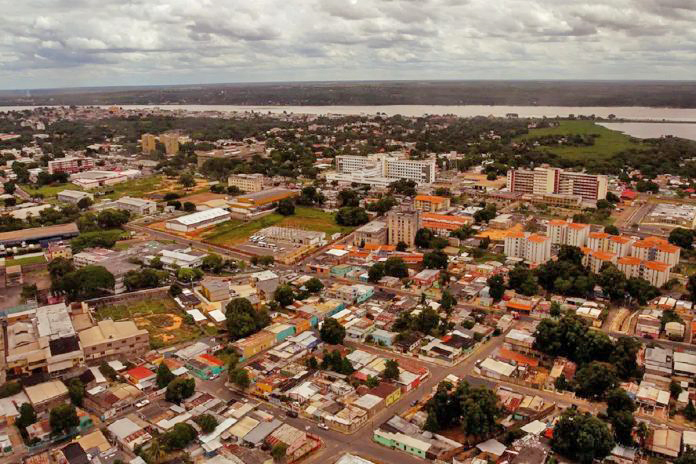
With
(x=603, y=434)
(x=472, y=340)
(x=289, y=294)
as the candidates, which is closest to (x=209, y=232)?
(x=289, y=294)

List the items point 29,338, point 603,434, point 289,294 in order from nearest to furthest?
point 603,434, point 29,338, point 289,294

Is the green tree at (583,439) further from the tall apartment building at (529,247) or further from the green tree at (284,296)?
the tall apartment building at (529,247)

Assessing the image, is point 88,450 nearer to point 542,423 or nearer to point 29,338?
point 29,338

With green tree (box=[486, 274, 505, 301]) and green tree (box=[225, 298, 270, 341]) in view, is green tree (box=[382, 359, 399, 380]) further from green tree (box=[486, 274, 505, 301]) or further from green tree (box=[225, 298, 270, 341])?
green tree (box=[486, 274, 505, 301])

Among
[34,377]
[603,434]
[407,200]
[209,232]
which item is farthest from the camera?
[407,200]

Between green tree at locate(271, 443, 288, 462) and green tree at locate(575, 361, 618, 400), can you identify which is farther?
green tree at locate(575, 361, 618, 400)

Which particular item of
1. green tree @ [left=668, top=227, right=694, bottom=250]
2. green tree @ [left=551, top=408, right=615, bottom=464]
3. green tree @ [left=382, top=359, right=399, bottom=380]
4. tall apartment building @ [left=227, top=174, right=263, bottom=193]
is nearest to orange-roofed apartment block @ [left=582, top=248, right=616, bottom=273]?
green tree @ [left=668, top=227, right=694, bottom=250]

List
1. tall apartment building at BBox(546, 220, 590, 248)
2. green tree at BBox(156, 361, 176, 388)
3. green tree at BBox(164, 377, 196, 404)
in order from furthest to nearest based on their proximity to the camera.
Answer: tall apartment building at BBox(546, 220, 590, 248), green tree at BBox(156, 361, 176, 388), green tree at BBox(164, 377, 196, 404)
